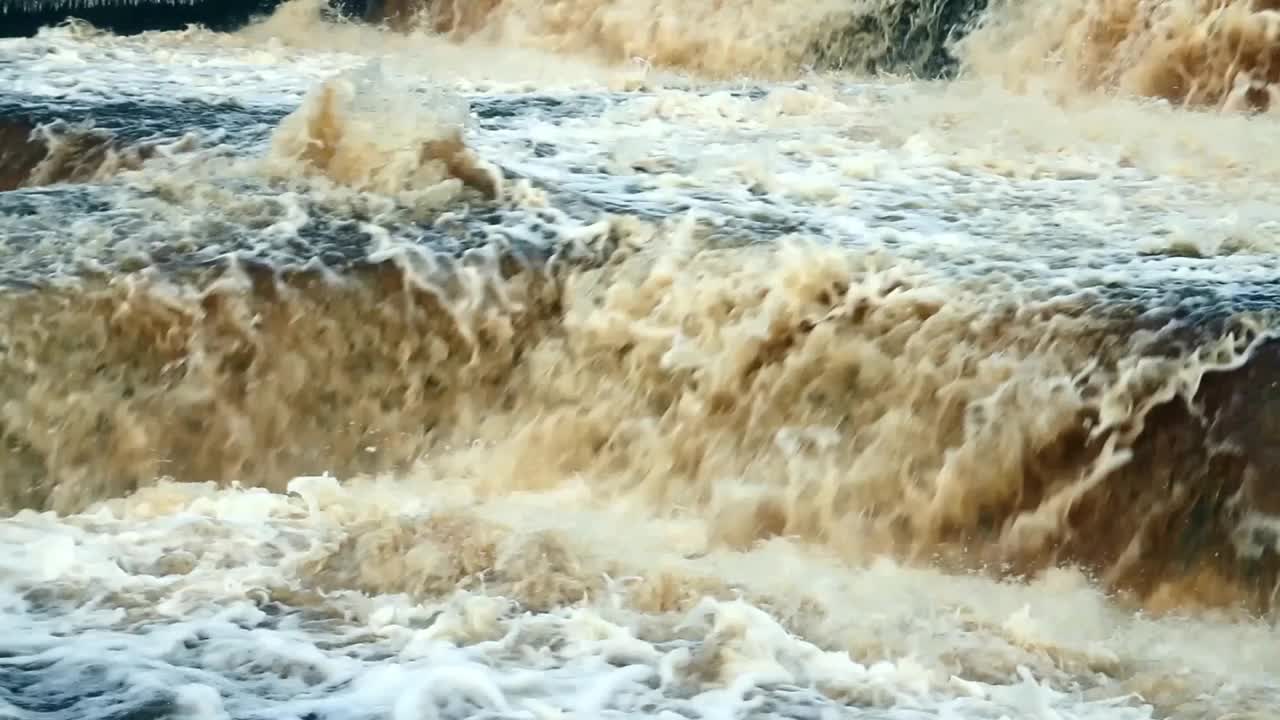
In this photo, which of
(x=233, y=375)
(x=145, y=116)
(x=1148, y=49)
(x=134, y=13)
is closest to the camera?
(x=233, y=375)

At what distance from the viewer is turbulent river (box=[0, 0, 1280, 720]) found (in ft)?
11.4

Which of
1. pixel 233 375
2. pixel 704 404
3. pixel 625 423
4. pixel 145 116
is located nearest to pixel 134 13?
pixel 145 116

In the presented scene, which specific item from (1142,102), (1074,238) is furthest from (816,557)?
(1142,102)

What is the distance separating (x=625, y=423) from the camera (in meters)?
4.77

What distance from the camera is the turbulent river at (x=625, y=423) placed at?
11.4 ft

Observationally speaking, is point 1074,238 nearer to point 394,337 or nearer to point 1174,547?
point 1174,547

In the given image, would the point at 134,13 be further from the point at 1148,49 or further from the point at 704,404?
the point at 704,404

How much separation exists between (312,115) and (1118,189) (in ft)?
11.1

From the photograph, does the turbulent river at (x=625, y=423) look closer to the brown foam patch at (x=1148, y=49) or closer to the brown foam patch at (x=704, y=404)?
the brown foam patch at (x=704, y=404)

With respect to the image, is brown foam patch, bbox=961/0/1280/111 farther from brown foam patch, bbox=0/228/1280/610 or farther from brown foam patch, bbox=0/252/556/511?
brown foam patch, bbox=0/252/556/511

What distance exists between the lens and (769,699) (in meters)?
3.31

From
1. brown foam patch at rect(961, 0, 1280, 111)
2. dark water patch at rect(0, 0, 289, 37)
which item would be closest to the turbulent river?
brown foam patch at rect(961, 0, 1280, 111)

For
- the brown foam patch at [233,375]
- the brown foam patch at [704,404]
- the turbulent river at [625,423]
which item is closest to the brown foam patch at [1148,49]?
the turbulent river at [625,423]

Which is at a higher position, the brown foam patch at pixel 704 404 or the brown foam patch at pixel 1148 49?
the brown foam patch at pixel 1148 49
